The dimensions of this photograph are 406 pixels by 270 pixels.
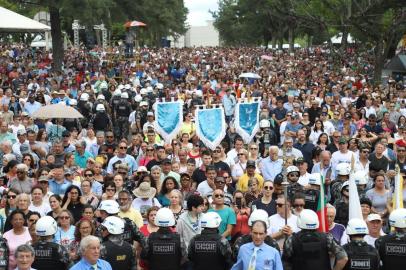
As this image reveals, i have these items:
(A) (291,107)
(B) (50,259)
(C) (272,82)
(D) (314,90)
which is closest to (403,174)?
(B) (50,259)

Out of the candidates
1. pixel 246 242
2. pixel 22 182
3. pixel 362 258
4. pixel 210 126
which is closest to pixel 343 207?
pixel 362 258

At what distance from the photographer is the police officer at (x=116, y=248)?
7.87 m

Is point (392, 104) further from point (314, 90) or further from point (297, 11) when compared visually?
point (297, 11)

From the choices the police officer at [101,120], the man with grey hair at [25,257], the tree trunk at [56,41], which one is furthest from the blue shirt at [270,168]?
the tree trunk at [56,41]

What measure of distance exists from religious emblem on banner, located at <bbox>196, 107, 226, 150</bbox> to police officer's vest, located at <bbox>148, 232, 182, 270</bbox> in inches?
256

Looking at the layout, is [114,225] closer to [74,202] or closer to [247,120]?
[74,202]

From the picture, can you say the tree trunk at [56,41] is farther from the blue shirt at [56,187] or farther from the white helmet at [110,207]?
the white helmet at [110,207]

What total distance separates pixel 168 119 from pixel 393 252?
27.5ft

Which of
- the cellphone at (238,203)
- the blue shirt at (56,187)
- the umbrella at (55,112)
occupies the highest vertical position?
the umbrella at (55,112)

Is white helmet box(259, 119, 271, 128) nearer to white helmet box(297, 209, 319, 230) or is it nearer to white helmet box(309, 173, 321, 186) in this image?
white helmet box(309, 173, 321, 186)

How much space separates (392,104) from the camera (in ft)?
62.3

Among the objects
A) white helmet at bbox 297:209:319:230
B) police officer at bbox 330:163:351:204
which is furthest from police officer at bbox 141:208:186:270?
police officer at bbox 330:163:351:204

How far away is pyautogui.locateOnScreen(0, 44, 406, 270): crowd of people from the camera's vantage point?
7871mm

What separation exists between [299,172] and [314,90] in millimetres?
Answer: 11991
